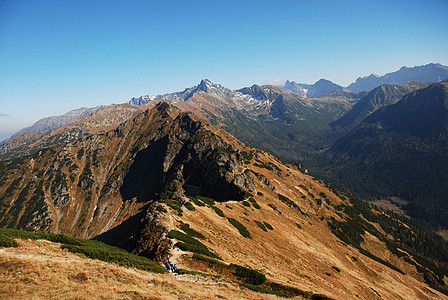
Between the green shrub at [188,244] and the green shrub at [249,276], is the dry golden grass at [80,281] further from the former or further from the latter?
the green shrub at [188,244]

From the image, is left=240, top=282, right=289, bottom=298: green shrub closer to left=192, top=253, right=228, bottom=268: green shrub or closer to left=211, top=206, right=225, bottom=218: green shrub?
left=192, top=253, right=228, bottom=268: green shrub

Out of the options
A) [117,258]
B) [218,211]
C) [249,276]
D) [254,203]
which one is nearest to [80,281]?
[117,258]

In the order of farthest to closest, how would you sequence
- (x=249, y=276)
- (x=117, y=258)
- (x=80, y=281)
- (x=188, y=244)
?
1. (x=188, y=244)
2. (x=249, y=276)
3. (x=117, y=258)
4. (x=80, y=281)

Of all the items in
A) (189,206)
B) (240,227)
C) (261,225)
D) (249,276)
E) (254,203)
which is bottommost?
(261,225)

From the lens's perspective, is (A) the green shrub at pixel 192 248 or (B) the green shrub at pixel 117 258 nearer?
(B) the green shrub at pixel 117 258

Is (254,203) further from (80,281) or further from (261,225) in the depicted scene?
(80,281)

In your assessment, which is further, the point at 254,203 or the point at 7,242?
the point at 254,203

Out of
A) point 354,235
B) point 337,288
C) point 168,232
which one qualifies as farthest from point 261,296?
point 354,235

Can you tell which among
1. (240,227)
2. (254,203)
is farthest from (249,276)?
(254,203)

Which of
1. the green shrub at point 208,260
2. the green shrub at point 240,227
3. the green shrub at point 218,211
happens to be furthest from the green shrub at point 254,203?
the green shrub at point 208,260

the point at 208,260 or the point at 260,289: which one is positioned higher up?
the point at 208,260

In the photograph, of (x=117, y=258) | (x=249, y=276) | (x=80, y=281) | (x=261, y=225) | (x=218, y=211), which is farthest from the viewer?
(x=261, y=225)

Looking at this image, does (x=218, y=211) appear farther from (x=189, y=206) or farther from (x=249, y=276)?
(x=249, y=276)

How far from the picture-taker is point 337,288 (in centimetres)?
5425
